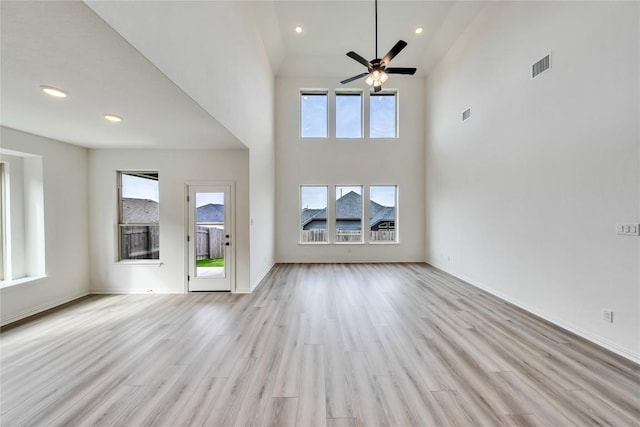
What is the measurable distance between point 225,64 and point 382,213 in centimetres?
554

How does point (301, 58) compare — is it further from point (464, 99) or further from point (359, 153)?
point (464, 99)

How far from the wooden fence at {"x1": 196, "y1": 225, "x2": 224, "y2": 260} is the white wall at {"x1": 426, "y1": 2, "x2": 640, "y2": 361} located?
4974 millimetres

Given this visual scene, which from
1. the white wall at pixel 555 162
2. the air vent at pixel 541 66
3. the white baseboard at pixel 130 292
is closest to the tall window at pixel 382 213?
the white wall at pixel 555 162

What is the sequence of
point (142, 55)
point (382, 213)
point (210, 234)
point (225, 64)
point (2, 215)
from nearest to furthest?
1. point (142, 55)
2. point (225, 64)
3. point (2, 215)
4. point (210, 234)
5. point (382, 213)

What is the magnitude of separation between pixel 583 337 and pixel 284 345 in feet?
11.3

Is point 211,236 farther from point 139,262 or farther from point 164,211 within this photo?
point 139,262

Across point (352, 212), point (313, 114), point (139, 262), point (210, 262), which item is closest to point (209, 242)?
point (210, 262)

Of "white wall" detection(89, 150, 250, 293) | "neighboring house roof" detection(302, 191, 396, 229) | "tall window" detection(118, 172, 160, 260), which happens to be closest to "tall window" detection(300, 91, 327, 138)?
"neighboring house roof" detection(302, 191, 396, 229)

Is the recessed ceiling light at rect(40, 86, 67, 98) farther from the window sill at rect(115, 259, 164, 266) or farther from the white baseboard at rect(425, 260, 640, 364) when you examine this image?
the white baseboard at rect(425, 260, 640, 364)

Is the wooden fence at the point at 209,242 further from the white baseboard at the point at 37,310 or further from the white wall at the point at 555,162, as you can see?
the white wall at the point at 555,162

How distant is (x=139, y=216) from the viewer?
15.1 ft

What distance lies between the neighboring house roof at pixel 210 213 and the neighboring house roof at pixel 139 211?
82 centimetres

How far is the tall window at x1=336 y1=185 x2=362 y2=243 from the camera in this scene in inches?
289

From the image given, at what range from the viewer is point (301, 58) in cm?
658
